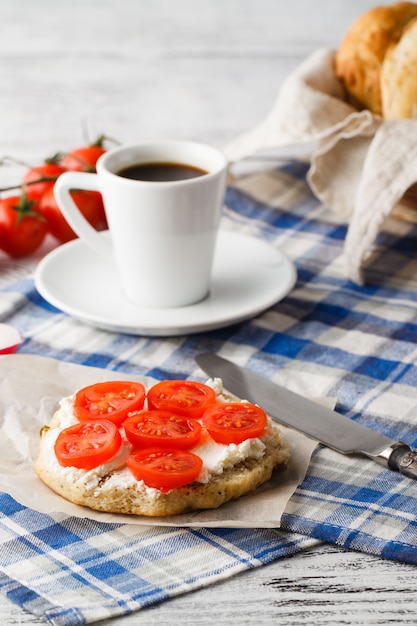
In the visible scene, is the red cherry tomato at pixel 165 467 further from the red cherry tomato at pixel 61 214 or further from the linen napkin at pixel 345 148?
the red cherry tomato at pixel 61 214

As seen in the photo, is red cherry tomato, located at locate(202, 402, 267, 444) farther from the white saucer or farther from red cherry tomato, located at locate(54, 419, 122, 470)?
the white saucer

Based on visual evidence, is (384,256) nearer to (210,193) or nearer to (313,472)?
(210,193)

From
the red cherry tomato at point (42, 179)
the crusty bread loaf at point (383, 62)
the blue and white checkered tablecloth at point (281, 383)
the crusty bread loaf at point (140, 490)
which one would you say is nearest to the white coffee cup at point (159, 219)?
the blue and white checkered tablecloth at point (281, 383)

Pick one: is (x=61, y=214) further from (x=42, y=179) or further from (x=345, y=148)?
(x=345, y=148)

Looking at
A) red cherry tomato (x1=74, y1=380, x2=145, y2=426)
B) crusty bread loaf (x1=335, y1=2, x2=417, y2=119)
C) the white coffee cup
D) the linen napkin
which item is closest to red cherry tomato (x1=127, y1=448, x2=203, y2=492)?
red cherry tomato (x1=74, y1=380, x2=145, y2=426)

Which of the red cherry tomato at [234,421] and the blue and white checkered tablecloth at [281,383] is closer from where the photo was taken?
the blue and white checkered tablecloth at [281,383]

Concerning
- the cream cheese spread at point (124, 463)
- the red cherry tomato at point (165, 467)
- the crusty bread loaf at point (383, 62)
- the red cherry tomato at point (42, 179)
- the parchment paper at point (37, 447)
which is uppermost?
the crusty bread loaf at point (383, 62)

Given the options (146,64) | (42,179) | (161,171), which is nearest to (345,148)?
(161,171)

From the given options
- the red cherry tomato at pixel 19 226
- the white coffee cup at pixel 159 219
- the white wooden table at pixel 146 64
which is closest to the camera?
the white coffee cup at pixel 159 219
